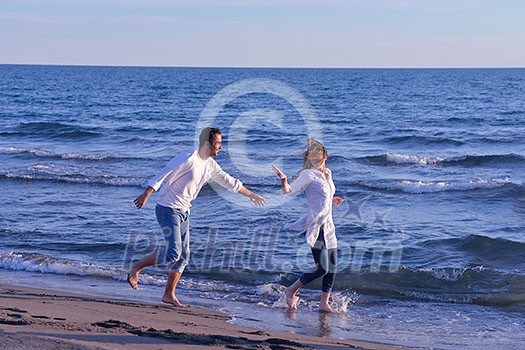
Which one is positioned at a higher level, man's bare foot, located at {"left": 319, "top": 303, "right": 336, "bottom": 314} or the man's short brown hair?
the man's short brown hair

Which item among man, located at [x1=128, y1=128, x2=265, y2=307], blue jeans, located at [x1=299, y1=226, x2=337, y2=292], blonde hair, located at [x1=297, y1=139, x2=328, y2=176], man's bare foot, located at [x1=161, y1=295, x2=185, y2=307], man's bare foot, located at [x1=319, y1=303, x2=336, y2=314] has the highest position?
blonde hair, located at [x1=297, y1=139, x2=328, y2=176]

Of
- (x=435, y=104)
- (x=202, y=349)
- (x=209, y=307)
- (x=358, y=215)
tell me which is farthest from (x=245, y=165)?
(x=435, y=104)

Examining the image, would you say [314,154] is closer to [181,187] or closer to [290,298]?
[181,187]

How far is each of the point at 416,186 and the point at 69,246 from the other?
902cm

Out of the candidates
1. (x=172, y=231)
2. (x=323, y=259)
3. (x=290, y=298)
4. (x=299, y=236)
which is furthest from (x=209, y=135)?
(x=299, y=236)

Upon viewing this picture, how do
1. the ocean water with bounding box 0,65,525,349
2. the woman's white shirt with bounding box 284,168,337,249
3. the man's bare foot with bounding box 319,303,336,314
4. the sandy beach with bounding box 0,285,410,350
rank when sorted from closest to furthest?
1. the sandy beach with bounding box 0,285,410,350
2. the woman's white shirt with bounding box 284,168,337,249
3. the man's bare foot with bounding box 319,303,336,314
4. the ocean water with bounding box 0,65,525,349

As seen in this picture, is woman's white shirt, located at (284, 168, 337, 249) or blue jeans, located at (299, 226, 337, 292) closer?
woman's white shirt, located at (284, 168, 337, 249)

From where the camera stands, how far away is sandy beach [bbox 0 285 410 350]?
5.38m

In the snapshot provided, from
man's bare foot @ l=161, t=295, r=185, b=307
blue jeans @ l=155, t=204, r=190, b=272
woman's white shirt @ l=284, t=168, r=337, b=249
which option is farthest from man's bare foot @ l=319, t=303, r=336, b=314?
blue jeans @ l=155, t=204, r=190, b=272

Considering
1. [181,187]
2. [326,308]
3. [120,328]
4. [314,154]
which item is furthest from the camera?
[326,308]

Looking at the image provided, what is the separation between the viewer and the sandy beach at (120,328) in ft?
17.6

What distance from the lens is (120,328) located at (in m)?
6.05

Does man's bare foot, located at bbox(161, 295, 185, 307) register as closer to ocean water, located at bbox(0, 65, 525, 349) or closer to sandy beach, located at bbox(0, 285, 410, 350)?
sandy beach, located at bbox(0, 285, 410, 350)

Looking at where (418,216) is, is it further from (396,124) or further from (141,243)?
(396,124)
